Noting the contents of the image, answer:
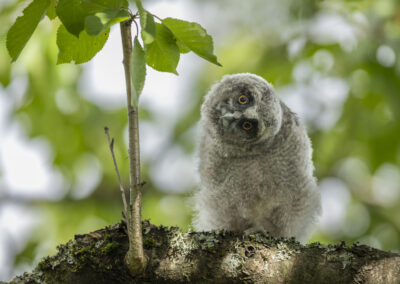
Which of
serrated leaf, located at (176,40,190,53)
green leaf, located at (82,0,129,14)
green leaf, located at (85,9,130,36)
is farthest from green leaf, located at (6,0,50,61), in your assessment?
serrated leaf, located at (176,40,190,53)

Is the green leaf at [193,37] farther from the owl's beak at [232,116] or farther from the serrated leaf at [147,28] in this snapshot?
the owl's beak at [232,116]

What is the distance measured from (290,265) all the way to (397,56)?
3588 millimetres

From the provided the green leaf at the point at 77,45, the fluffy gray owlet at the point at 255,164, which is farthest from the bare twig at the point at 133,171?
the fluffy gray owlet at the point at 255,164

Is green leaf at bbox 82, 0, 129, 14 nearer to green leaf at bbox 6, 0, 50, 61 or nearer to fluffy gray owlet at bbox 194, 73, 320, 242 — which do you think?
green leaf at bbox 6, 0, 50, 61

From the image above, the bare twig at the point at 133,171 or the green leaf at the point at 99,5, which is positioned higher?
the green leaf at the point at 99,5

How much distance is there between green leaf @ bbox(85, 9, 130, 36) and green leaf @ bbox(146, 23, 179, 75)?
0.17 m

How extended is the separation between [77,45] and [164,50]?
441mm

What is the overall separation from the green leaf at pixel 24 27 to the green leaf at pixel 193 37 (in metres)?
0.51

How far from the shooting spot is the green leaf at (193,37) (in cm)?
200

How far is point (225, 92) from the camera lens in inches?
163

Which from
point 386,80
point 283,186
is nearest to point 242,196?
point 283,186

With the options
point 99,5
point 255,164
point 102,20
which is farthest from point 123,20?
point 255,164

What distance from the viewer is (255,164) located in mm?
4055

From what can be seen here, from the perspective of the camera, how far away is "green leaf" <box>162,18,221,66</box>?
2003mm
